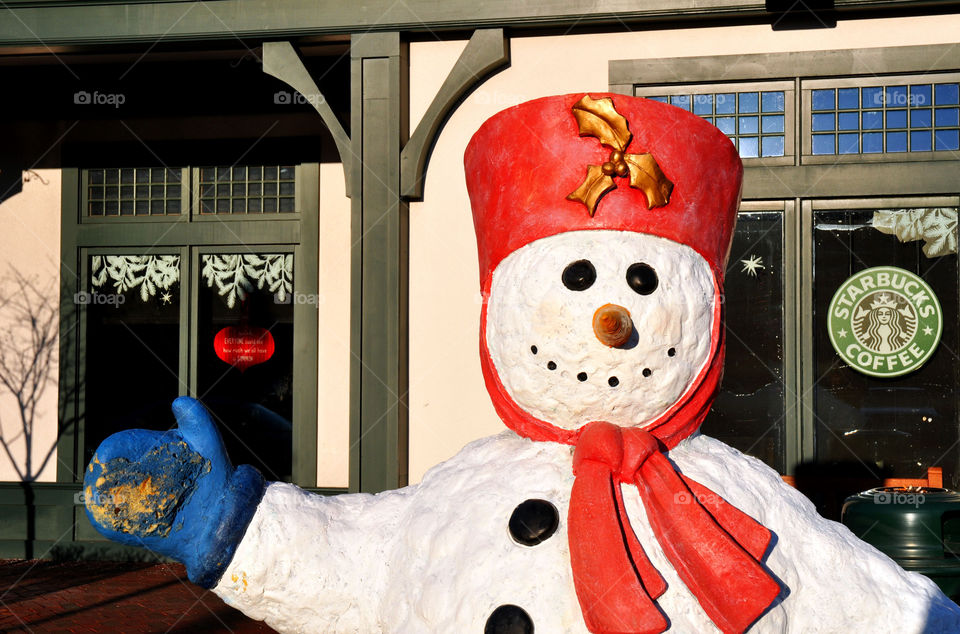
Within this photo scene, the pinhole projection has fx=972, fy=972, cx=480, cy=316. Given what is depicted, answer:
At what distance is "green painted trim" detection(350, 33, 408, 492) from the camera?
6.18 metres

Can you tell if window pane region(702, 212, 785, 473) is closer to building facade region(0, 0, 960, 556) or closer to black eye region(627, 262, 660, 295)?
building facade region(0, 0, 960, 556)

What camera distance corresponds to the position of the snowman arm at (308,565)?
231 cm

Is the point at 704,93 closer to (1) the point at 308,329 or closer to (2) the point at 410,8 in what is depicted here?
(2) the point at 410,8

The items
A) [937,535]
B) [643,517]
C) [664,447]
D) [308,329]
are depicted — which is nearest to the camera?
[643,517]

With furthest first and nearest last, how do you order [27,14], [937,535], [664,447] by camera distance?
[27,14], [937,535], [664,447]

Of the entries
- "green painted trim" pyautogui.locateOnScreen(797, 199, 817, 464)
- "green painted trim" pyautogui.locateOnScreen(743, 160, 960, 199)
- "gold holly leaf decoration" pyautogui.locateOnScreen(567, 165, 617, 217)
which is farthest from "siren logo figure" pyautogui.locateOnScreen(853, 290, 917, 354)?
"gold holly leaf decoration" pyautogui.locateOnScreen(567, 165, 617, 217)

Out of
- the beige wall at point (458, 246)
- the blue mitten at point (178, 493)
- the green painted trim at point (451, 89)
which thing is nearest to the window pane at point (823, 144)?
the beige wall at point (458, 246)

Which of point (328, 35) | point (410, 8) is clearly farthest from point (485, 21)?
point (328, 35)

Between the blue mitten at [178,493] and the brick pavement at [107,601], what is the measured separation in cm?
358

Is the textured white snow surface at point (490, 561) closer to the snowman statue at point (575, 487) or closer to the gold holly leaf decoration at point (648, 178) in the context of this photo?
the snowman statue at point (575, 487)

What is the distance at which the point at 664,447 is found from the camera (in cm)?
238

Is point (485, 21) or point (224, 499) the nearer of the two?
point (224, 499)

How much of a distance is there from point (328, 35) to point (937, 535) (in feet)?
15.2

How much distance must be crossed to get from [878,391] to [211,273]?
194 inches
